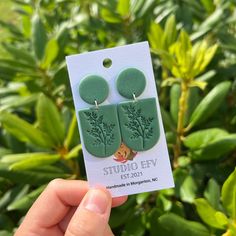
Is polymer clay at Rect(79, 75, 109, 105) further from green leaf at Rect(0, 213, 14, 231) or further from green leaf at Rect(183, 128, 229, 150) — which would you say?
green leaf at Rect(0, 213, 14, 231)

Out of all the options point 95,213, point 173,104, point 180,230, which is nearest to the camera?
point 95,213

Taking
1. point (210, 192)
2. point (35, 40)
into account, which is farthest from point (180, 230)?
point (35, 40)

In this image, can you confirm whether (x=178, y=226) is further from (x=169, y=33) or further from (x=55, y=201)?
(x=169, y=33)

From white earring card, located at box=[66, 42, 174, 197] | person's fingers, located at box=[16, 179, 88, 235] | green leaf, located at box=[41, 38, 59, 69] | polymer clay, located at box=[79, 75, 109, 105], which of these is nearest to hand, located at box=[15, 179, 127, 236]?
person's fingers, located at box=[16, 179, 88, 235]

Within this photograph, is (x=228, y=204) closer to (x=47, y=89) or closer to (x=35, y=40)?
(x=47, y=89)

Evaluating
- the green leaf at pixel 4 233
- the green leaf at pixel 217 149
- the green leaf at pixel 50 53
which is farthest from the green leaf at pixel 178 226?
the green leaf at pixel 50 53

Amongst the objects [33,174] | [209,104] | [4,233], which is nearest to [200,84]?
[209,104]
